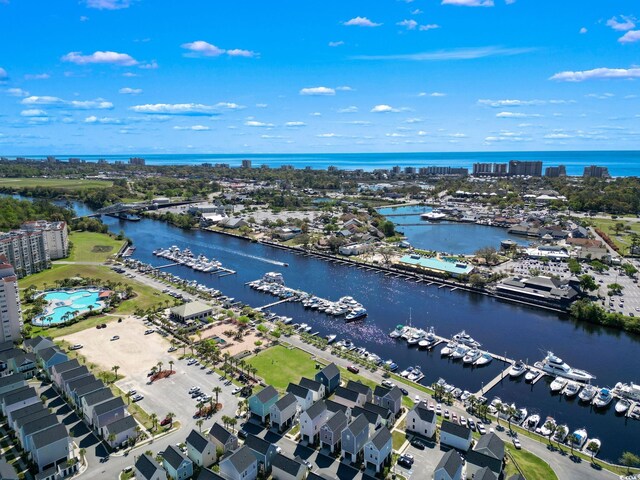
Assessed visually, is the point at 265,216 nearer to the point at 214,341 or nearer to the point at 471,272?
the point at 471,272

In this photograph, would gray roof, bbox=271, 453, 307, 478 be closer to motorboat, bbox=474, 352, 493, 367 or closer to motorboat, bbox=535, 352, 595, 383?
motorboat, bbox=474, 352, 493, 367

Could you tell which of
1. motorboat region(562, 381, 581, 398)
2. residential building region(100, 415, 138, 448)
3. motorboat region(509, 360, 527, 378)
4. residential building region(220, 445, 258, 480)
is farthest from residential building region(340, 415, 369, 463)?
motorboat region(562, 381, 581, 398)

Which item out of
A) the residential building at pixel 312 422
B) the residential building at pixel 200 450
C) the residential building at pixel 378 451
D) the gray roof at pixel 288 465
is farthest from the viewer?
the residential building at pixel 312 422

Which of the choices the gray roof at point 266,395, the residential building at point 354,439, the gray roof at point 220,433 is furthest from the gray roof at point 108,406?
the residential building at point 354,439

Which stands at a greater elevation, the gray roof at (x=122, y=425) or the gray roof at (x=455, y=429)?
the gray roof at (x=455, y=429)

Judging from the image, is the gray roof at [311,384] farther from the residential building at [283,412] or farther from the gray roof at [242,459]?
the gray roof at [242,459]
